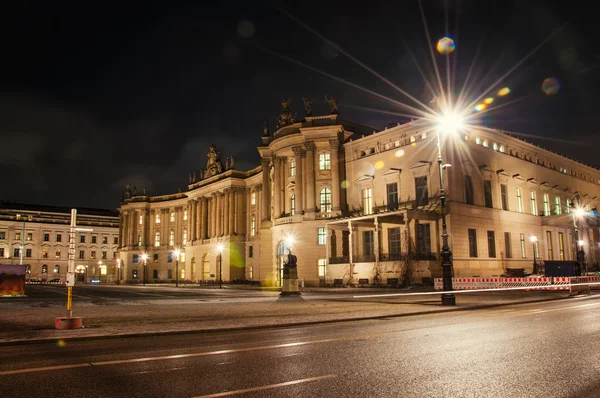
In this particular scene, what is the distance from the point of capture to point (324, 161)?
57594 millimetres

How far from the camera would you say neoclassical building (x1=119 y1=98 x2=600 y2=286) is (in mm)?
45656

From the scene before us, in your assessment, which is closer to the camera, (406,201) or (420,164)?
(420,164)

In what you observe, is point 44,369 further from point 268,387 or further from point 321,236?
point 321,236

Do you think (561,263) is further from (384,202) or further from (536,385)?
(536,385)

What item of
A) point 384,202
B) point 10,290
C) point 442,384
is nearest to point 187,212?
point 384,202

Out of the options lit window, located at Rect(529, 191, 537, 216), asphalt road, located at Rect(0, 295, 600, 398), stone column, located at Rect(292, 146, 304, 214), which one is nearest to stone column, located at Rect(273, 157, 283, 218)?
stone column, located at Rect(292, 146, 304, 214)

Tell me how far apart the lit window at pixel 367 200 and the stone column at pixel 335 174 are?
10.2ft

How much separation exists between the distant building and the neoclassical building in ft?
255

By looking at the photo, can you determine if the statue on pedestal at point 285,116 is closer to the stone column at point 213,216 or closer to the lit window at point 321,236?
the lit window at point 321,236

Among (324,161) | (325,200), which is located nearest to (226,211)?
(324,161)

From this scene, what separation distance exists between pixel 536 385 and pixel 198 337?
347 inches

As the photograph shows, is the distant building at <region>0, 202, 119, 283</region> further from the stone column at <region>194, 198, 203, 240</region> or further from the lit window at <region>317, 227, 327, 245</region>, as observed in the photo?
the lit window at <region>317, 227, 327, 245</region>

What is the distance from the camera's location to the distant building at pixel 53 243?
12434 cm

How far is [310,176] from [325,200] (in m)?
3.31
